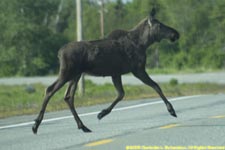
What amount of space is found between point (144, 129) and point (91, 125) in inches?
52.6

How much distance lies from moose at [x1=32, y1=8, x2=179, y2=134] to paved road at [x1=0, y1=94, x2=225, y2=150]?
456 millimetres

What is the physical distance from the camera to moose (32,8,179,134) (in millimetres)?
10977

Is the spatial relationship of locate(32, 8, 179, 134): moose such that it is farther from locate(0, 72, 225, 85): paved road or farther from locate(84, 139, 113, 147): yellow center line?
locate(0, 72, 225, 85): paved road

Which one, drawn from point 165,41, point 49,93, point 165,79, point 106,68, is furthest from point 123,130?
point 165,41

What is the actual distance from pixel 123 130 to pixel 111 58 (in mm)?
1773

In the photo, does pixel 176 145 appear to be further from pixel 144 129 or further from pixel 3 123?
pixel 3 123

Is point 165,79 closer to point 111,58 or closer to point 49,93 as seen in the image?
point 111,58

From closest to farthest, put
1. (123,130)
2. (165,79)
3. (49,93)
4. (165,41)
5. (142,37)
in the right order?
(49,93)
(142,37)
(123,130)
(165,79)
(165,41)

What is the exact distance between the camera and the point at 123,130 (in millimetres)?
12375

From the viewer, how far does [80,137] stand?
11344 millimetres

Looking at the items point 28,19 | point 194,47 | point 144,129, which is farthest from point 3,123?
point 194,47

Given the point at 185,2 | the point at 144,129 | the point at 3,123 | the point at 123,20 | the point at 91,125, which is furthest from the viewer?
the point at 123,20

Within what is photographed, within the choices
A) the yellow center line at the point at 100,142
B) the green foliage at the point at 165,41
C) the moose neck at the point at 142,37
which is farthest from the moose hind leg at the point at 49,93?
the green foliage at the point at 165,41

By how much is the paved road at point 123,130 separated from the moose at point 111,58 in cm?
46
